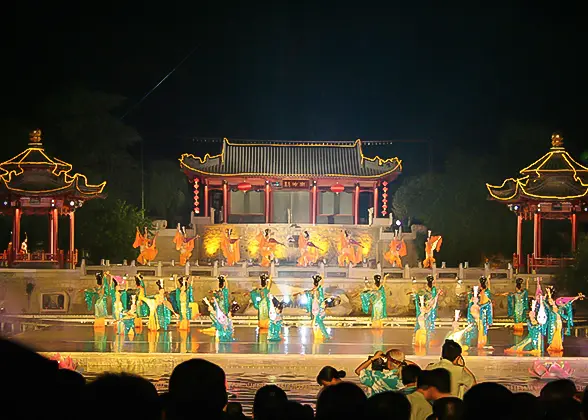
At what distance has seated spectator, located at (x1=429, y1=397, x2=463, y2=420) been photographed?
435 centimetres

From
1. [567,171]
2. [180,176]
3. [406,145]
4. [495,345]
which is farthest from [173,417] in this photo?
[406,145]

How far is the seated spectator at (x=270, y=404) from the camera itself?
3617mm

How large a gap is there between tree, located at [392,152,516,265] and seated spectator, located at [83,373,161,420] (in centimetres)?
2954

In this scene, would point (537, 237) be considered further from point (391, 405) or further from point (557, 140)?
point (391, 405)

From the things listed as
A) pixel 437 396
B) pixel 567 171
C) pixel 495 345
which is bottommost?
pixel 495 345

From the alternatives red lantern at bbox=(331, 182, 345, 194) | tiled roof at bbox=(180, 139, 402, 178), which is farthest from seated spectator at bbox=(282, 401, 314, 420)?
red lantern at bbox=(331, 182, 345, 194)

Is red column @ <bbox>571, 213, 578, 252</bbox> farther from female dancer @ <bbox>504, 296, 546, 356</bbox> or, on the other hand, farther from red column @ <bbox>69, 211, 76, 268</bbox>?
red column @ <bbox>69, 211, 76, 268</bbox>

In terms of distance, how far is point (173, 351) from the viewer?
14789mm

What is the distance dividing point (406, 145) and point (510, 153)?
8.87m

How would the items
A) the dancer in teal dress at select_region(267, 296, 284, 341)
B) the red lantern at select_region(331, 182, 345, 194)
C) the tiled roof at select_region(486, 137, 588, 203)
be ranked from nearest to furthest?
1. the dancer in teal dress at select_region(267, 296, 284, 341)
2. the tiled roof at select_region(486, 137, 588, 203)
3. the red lantern at select_region(331, 182, 345, 194)

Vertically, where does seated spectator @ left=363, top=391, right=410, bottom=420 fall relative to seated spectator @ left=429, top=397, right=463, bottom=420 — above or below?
above

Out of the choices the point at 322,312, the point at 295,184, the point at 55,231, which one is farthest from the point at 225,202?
the point at 322,312

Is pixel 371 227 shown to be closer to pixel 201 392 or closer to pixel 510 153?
pixel 510 153

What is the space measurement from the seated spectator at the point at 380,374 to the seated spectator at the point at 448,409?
3908 mm
